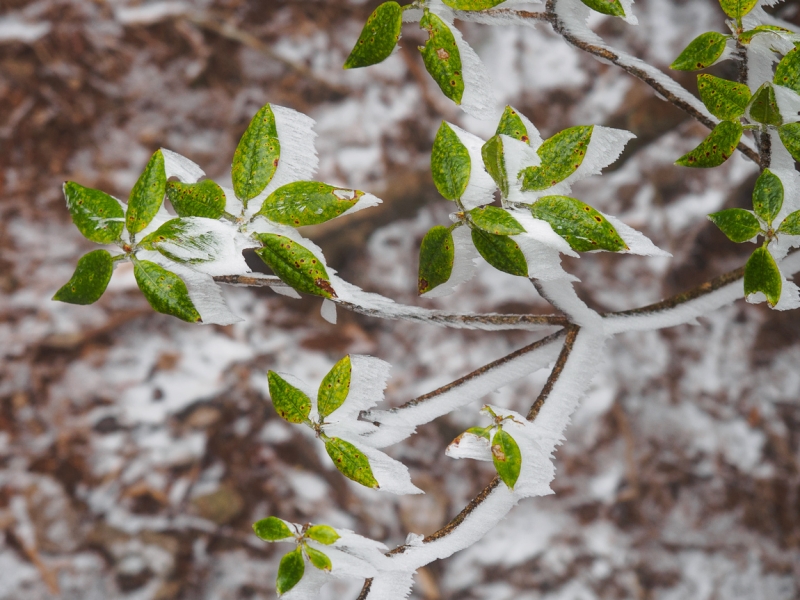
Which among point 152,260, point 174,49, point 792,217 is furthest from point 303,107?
point 792,217

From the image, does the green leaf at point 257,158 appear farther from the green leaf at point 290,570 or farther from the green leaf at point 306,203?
the green leaf at point 290,570

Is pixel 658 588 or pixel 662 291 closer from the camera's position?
pixel 658 588

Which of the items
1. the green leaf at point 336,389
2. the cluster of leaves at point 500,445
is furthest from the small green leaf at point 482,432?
the green leaf at point 336,389

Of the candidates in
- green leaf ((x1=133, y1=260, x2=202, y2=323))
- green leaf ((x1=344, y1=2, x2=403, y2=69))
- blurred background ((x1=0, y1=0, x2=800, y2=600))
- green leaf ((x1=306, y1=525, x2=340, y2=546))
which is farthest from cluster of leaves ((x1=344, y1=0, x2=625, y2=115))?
blurred background ((x1=0, y1=0, x2=800, y2=600))

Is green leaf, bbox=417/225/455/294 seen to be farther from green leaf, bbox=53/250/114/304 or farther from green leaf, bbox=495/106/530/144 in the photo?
green leaf, bbox=53/250/114/304

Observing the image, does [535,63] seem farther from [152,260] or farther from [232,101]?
[152,260]

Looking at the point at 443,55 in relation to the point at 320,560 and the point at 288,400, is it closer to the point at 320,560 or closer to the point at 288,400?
the point at 288,400
